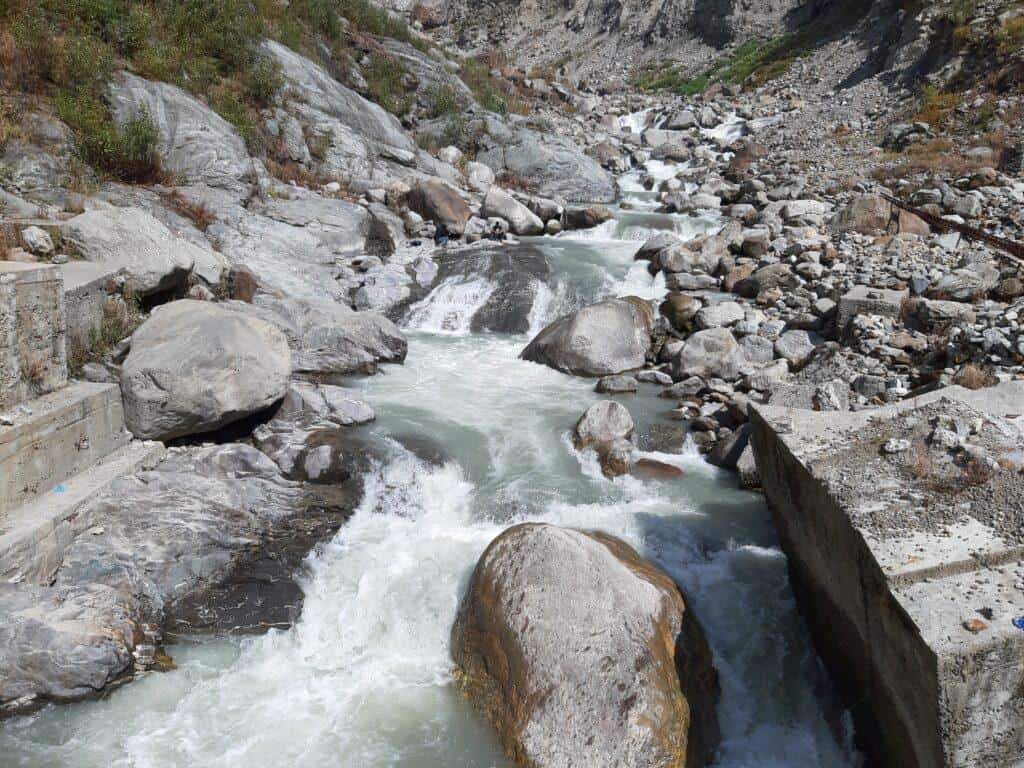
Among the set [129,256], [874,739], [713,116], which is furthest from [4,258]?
[713,116]

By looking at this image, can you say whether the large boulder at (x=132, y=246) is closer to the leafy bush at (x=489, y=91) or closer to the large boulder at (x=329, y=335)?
the large boulder at (x=329, y=335)

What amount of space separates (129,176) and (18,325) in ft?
25.0

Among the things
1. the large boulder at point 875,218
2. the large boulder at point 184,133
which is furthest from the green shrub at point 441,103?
the large boulder at point 875,218

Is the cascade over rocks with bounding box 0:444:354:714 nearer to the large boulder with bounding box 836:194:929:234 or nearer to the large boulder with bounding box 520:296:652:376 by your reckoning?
the large boulder with bounding box 520:296:652:376

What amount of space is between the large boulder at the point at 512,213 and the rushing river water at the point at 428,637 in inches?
345

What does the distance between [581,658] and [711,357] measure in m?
6.37

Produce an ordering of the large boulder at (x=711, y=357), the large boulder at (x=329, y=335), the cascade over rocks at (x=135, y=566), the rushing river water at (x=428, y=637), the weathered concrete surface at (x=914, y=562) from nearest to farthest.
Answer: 1. the weathered concrete surface at (x=914, y=562)
2. the rushing river water at (x=428, y=637)
3. the cascade over rocks at (x=135, y=566)
4. the large boulder at (x=329, y=335)
5. the large boulder at (x=711, y=357)

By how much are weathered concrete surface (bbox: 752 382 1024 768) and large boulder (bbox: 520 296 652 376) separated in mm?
4908

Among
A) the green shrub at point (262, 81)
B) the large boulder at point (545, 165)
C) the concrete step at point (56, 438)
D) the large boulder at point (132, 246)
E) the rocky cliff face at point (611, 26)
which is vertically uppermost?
the rocky cliff face at point (611, 26)

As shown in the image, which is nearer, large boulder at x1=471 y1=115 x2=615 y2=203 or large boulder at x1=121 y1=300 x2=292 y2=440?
large boulder at x1=121 y1=300 x2=292 y2=440

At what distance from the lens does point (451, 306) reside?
516 inches

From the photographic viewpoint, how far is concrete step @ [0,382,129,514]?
5.54 meters

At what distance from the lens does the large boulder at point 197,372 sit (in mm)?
6961

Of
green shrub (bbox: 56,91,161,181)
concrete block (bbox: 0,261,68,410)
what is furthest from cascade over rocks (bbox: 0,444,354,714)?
green shrub (bbox: 56,91,161,181)
